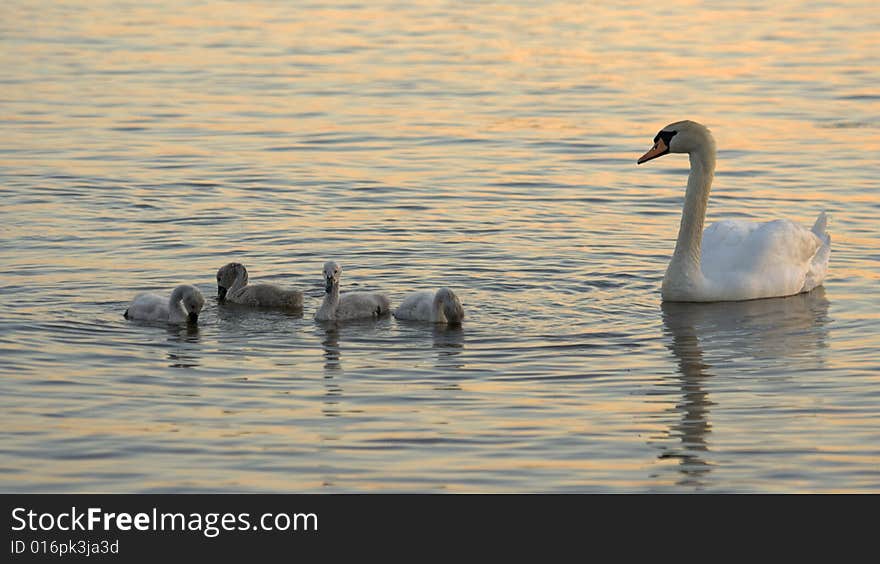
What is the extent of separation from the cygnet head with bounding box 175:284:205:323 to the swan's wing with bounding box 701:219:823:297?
12.6 feet

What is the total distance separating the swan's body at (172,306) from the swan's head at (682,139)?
3.68m

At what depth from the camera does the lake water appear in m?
9.70

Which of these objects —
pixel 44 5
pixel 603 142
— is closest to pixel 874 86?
pixel 603 142

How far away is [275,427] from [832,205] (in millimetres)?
8526

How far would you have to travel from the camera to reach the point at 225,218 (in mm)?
16266

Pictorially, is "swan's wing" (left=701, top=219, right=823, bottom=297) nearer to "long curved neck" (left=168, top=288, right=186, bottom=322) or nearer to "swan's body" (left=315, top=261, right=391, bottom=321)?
"swan's body" (left=315, top=261, right=391, bottom=321)

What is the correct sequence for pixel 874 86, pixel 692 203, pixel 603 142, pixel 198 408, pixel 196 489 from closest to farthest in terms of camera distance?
1. pixel 196 489
2. pixel 198 408
3. pixel 692 203
4. pixel 603 142
5. pixel 874 86

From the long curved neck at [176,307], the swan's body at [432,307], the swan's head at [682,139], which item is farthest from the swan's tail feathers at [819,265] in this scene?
the long curved neck at [176,307]

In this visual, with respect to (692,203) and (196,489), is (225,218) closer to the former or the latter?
(692,203)

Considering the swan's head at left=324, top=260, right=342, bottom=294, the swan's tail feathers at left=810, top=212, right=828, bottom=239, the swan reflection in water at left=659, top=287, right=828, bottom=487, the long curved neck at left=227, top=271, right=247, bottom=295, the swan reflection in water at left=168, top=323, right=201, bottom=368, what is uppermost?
the swan's tail feathers at left=810, top=212, right=828, bottom=239

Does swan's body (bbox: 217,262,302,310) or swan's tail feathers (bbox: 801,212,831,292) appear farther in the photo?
swan's tail feathers (bbox: 801,212,831,292)

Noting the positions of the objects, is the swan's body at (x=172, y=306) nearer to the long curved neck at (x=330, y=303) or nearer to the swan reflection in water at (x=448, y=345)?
the long curved neck at (x=330, y=303)

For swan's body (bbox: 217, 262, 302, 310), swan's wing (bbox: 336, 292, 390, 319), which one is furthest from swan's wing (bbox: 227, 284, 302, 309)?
swan's wing (bbox: 336, 292, 390, 319)

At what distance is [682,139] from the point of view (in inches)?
550
